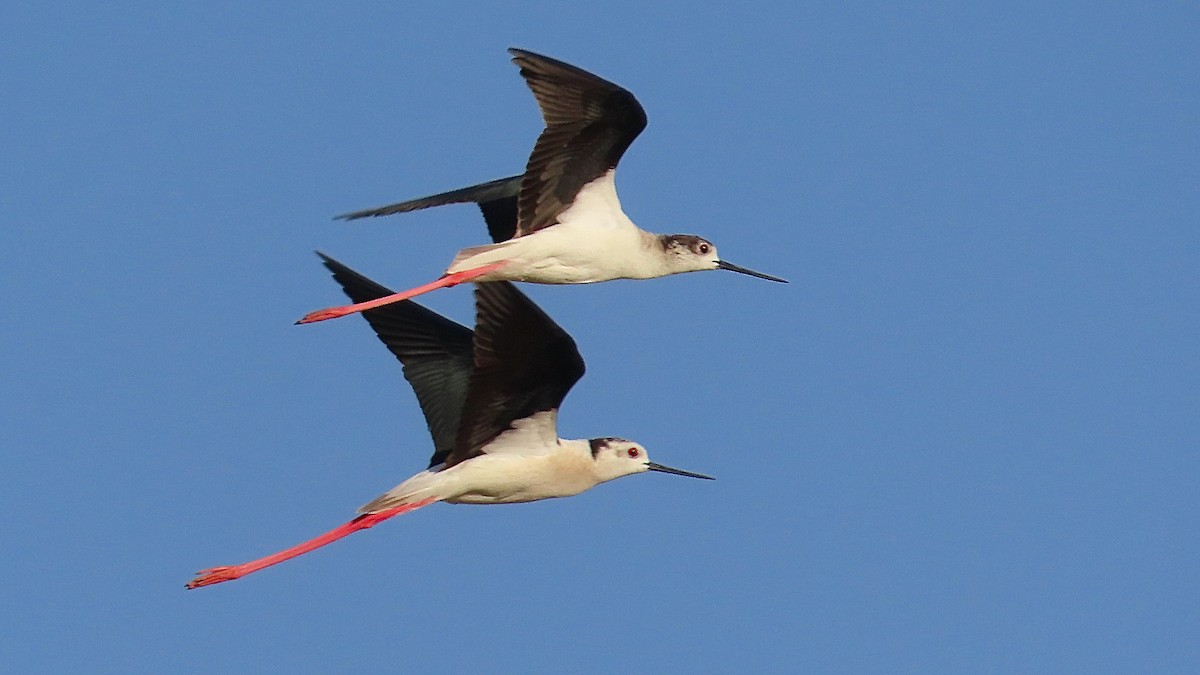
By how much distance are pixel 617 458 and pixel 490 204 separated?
6.27 ft

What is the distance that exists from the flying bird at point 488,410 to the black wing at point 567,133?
0.86 m

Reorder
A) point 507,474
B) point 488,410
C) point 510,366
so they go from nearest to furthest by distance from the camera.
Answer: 1. point 510,366
2. point 488,410
3. point 507,474

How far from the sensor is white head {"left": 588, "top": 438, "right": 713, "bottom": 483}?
580 inches

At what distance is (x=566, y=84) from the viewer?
43.7ft

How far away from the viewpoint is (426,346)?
15.4 meters

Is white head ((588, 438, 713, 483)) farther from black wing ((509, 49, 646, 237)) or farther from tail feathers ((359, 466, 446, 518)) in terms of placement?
black wing ((509, 49, 646, 237))

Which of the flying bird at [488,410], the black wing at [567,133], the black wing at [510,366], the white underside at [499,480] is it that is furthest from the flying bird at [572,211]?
the white underside at [499,480]

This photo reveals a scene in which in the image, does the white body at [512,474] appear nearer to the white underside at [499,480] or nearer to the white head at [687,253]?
the white underside at [499,480]

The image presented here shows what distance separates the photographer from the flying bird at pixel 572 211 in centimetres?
1345

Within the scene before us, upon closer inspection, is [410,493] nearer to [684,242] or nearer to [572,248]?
[572,248]

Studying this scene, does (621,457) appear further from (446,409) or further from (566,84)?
(566,84)

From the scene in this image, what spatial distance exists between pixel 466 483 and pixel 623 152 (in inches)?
83.9

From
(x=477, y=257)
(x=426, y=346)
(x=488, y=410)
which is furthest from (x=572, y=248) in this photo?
(x=426, y=346)

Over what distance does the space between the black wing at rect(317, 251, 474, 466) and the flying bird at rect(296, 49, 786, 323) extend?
0.85 m
